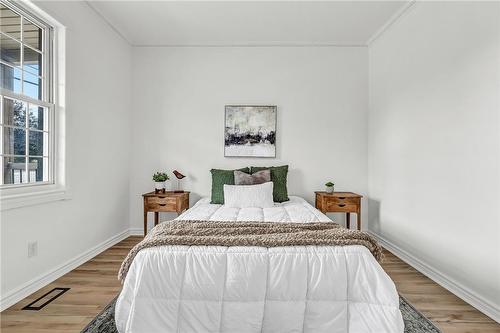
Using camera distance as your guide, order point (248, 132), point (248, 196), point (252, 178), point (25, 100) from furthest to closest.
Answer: point (248, 132), point (252, 178), point (248, 196), point (25, 100)

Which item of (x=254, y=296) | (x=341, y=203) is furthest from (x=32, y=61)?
(x=341, y=203)

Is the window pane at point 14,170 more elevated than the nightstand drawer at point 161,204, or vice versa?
the window pane at point 14,170

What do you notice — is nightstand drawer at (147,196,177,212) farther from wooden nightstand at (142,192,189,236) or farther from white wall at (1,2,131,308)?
white wall at (1,2,131,308)

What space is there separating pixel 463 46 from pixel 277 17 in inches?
73.5

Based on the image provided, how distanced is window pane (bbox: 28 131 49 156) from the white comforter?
165 centimetres

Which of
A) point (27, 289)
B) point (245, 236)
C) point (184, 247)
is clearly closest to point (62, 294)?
point (27, 289)

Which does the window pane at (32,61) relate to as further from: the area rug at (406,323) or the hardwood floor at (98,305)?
the area rug at (406,323)

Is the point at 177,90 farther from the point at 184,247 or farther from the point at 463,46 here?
the point at 463,46

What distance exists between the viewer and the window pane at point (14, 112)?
219 centimetres

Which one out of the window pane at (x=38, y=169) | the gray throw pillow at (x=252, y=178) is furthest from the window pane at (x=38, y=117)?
the gray throw pillow at (x=252, y=178)

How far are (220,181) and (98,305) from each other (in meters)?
1.90

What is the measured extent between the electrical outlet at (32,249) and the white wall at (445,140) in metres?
3.53

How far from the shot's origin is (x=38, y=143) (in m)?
2.53

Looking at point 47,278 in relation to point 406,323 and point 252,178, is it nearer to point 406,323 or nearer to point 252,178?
point 252,178
